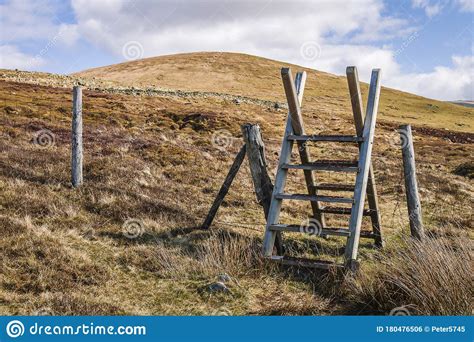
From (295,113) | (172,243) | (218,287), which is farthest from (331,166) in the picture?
(172,243)

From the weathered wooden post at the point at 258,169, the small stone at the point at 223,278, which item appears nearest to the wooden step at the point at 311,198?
the weathered wooden post at the point at 258,169

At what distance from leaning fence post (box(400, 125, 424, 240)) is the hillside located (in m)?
60.8

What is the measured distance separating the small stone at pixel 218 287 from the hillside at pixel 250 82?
213ft

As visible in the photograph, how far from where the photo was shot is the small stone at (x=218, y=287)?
5832 millimetres

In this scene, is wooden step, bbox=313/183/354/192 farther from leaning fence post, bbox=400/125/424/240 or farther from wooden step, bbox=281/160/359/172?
leaning fence post, bbox=400/125/424/240

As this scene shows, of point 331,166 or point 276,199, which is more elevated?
point 331,166

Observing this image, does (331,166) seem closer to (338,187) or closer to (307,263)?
(338,187)

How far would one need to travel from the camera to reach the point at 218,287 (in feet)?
19.2

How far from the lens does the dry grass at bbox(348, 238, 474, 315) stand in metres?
4.87

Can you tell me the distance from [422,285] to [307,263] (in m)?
1.84

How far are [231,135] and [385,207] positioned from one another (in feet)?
57.3

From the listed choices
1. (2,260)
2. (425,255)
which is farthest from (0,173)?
(425,255)

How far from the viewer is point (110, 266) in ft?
21.4

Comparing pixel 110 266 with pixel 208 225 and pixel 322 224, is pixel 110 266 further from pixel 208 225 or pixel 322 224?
pixel 322 224
